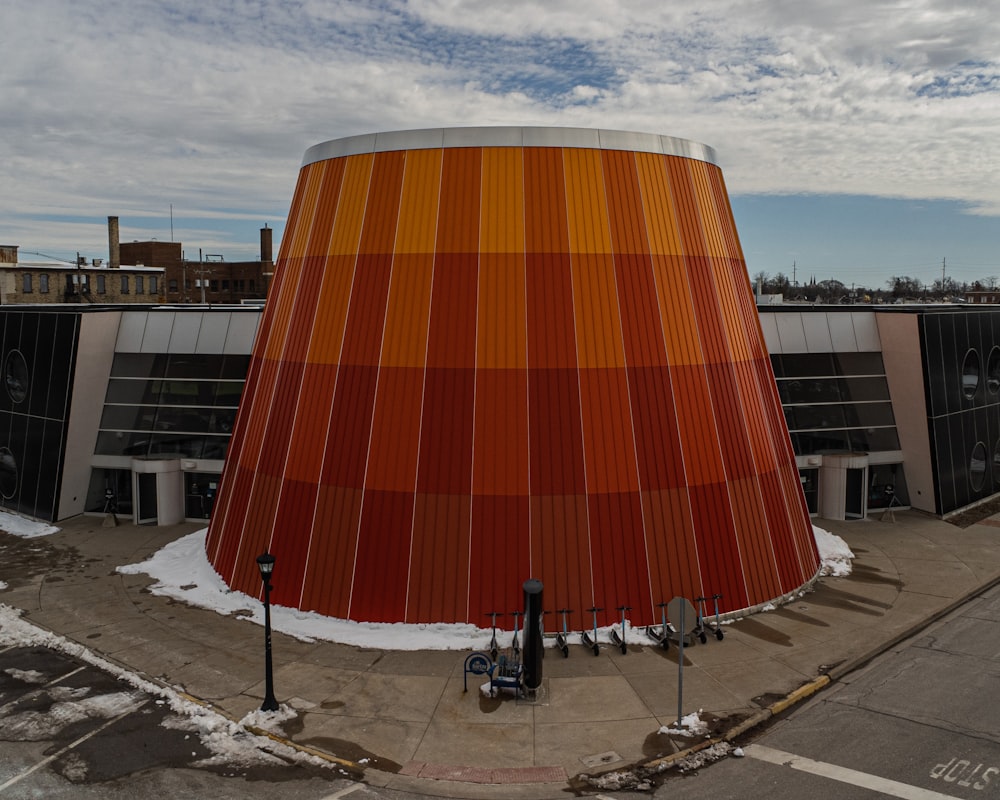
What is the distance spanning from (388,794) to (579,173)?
1297 cm

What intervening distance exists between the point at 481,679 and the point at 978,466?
23.4m

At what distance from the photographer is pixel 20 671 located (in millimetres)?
14820

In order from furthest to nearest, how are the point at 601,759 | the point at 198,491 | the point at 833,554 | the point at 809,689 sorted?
the point at 198,491
the point at 833,554
the point at 809,689
the point at 601,759

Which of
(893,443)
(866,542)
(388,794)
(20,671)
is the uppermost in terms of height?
(893,443)

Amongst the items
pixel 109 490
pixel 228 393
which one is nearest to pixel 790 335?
pixel 228 393

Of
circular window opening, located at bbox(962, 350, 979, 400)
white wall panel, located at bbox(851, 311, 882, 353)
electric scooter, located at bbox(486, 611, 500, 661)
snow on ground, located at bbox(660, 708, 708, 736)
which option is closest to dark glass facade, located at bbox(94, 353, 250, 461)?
electric scooter, located at bbox(486, 611, 500, 661)

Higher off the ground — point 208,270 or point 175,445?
point 208,270

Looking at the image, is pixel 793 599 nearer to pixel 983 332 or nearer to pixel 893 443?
pixel 893 443

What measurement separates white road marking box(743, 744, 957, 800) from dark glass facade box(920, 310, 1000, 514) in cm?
1767

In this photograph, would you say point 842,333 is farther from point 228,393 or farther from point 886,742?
point 228,393

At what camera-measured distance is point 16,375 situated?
27.0m

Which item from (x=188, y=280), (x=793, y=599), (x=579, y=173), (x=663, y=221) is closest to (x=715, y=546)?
(x=793, y=599)

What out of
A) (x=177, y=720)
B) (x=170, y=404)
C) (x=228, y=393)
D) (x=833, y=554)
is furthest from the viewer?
(x=170, y=404)

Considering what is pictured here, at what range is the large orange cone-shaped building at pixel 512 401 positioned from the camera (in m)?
16.3
